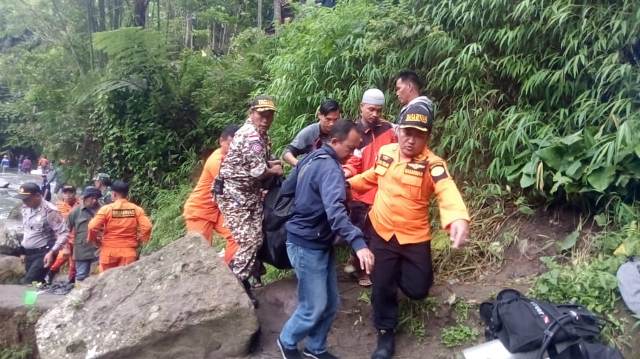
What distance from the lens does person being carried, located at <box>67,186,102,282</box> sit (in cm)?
766

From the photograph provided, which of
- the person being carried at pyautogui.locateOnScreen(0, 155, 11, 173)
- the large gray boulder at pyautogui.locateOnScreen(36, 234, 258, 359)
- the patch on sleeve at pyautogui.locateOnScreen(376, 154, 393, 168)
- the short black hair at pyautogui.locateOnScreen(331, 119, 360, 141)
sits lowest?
the person being carried at pyautogui.locateOnScreen(0, 155, 11, 173)

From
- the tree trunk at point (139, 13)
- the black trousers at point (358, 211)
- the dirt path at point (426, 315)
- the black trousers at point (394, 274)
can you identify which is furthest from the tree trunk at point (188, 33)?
the black trousers at point (394, 274)

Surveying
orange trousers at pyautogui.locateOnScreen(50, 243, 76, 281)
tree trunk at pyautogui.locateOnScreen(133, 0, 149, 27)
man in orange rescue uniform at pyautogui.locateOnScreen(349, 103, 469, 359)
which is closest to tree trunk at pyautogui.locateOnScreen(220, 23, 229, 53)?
tree trunk at pyautogui.locateOnScreen(133, 0, 149, 27)

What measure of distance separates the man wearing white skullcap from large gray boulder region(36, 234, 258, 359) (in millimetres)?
1141

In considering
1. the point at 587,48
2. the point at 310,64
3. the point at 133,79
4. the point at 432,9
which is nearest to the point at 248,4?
the point at 133,79

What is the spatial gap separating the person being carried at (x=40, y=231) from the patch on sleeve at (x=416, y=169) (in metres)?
5.79

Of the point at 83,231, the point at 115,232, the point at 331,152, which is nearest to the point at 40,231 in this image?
the point at 83,231

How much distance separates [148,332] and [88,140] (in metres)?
8.73

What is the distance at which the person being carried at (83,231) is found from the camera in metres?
7.66

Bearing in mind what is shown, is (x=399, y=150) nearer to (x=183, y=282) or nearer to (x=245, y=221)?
(x=245, y=221)

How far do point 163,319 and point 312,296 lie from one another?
1222mm

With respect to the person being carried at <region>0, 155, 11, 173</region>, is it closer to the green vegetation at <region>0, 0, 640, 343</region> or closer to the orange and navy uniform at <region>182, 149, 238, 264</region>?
the green vegetation at <region>0, 0, 640, 343</region>

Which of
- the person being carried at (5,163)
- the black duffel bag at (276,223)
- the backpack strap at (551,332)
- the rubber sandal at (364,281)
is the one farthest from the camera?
the person being carried at (5,163)

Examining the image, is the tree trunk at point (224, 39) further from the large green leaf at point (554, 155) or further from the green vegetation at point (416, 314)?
the green vegetation at point (416, 314)
